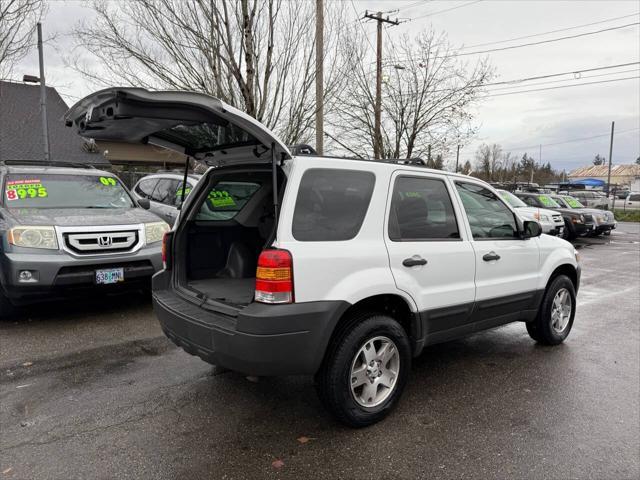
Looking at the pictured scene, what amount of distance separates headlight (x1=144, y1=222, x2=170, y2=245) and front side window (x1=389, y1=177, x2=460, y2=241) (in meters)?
3.53

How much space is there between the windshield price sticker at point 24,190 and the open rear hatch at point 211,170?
8.90ft

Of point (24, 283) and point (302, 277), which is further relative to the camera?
point (24, 283)

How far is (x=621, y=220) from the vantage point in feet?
98.0

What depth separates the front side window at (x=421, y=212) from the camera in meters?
3.38

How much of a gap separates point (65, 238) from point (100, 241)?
351 mm

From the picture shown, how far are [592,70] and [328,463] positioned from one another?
25.3 meters

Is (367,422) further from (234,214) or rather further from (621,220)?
(621,220)

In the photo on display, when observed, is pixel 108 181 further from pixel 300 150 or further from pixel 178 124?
pixel 300 150

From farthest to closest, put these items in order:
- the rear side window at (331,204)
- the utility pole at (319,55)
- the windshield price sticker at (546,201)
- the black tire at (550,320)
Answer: the windshield price sticker at (546,201), the utility pole at (319,55), the black tire at (550,320), the rear side window at (331,204)

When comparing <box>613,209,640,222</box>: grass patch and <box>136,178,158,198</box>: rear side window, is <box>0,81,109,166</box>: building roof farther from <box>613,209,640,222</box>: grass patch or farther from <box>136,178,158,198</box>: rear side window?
<box>613,209,640,222</box>: grass patch

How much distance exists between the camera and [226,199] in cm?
412

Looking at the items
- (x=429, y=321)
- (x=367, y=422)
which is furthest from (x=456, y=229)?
(x=367, y=422)

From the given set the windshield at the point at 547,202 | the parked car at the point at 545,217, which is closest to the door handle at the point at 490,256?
the parked car at the point at 545,217

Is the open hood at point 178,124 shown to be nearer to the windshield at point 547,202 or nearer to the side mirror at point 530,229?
the side mirror at point 530,229
